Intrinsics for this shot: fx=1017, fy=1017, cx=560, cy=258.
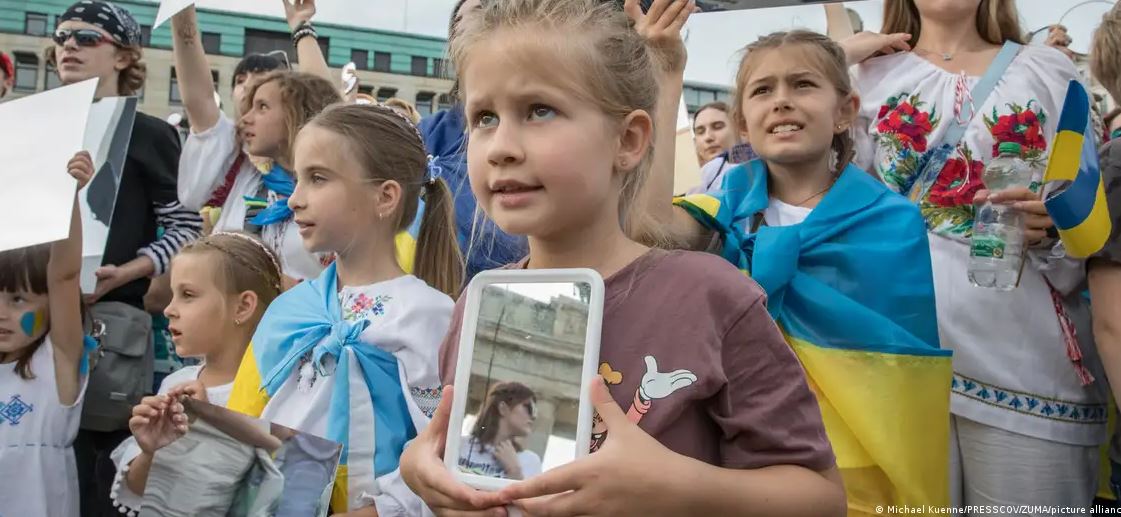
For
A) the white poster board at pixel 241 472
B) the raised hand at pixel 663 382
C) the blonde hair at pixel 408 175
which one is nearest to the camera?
the raised hand at pixel 663 382

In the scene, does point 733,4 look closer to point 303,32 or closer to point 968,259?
point 968,259

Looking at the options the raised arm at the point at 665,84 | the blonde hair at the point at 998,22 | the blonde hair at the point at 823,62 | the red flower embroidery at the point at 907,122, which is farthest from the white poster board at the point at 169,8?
the blonde hair at the point at 998,22

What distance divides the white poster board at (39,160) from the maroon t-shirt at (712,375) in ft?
7.45

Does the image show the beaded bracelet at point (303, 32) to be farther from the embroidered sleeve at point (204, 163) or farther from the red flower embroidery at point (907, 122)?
the red flower embroidery at point (907, 122)

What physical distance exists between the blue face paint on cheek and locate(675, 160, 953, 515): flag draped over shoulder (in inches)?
94.3

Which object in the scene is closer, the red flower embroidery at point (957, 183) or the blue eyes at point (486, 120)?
the blue eyes at point (486, 120)

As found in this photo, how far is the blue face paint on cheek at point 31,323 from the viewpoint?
11.6ft

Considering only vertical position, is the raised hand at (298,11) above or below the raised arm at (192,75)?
above

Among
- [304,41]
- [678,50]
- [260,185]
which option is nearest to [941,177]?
[678,50]

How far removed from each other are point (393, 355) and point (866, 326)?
1.17 m

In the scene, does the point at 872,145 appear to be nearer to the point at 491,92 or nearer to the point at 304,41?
the point at 491,92

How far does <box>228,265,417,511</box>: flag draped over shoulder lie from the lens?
2525 millimetres

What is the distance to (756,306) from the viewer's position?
61.2 inches

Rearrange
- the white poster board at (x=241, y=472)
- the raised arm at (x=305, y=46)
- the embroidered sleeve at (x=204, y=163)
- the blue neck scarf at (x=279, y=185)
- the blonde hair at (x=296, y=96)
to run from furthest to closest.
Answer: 1. the raised arm at (x=305, y=46)
2. the embroidered sleeve at (x=204, y=163)
3. the blonde hair at (x=296, y=96)
4. the blue neck scarf at (x=279, y=185)
5. the white poster board at (x=241, y=472)
